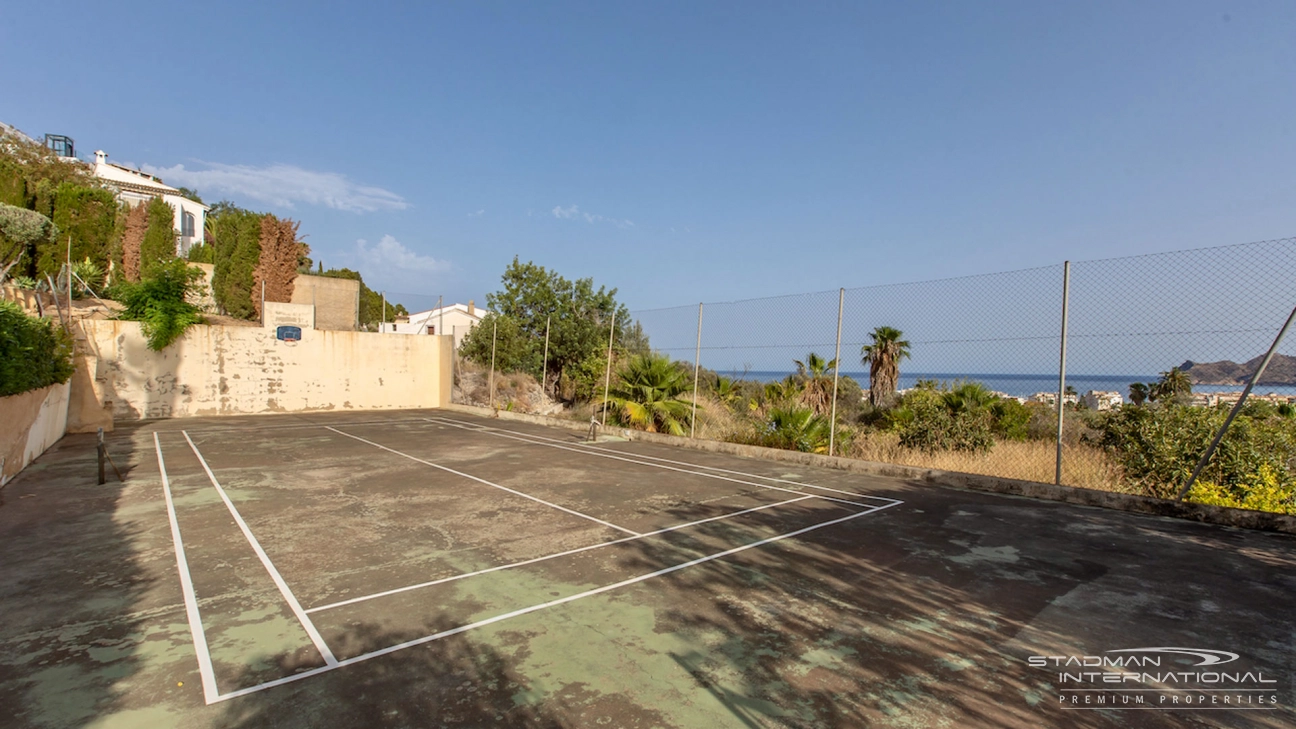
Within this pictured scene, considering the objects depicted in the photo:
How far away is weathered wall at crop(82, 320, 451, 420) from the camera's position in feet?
54.9

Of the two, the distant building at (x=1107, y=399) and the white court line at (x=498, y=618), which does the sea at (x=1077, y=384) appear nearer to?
A: the distant building at (x=1107, y=399)

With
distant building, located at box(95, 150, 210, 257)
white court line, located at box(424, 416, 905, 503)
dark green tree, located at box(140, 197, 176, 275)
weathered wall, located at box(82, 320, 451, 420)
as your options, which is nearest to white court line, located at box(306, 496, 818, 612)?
white court line, located at box(424, 416, 905, 503)

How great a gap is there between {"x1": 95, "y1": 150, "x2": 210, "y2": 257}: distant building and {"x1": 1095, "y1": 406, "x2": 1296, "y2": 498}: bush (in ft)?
147

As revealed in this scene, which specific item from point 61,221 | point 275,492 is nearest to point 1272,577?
point 275,492

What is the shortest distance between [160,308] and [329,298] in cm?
848

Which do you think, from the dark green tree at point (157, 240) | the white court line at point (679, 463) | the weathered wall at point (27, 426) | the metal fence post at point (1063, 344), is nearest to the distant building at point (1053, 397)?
the metal fence post at point (1063, 344)

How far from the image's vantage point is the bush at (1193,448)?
23.1 ft

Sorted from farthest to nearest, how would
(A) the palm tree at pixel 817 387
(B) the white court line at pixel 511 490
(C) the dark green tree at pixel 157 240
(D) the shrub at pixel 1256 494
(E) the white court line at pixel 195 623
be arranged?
(C) the dark green tree at pixel 157 240, (A) the palm tree at pixel 817 387, (D) the shrub at pixel 1256 494, (B) the white court line at pixel 511 490, (E) the white court line at pixel 195 623

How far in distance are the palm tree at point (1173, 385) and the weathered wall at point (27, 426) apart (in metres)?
15.6

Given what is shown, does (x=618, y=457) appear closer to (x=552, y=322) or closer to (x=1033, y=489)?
Result: (x=1033, y=489)

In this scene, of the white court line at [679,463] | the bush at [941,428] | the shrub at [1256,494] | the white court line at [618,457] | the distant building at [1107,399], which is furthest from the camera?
the bush at [941,428]

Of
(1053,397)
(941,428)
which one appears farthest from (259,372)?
(1053,397)

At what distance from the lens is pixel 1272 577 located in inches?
187

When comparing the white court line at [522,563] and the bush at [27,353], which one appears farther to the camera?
the bush at [27,353]
